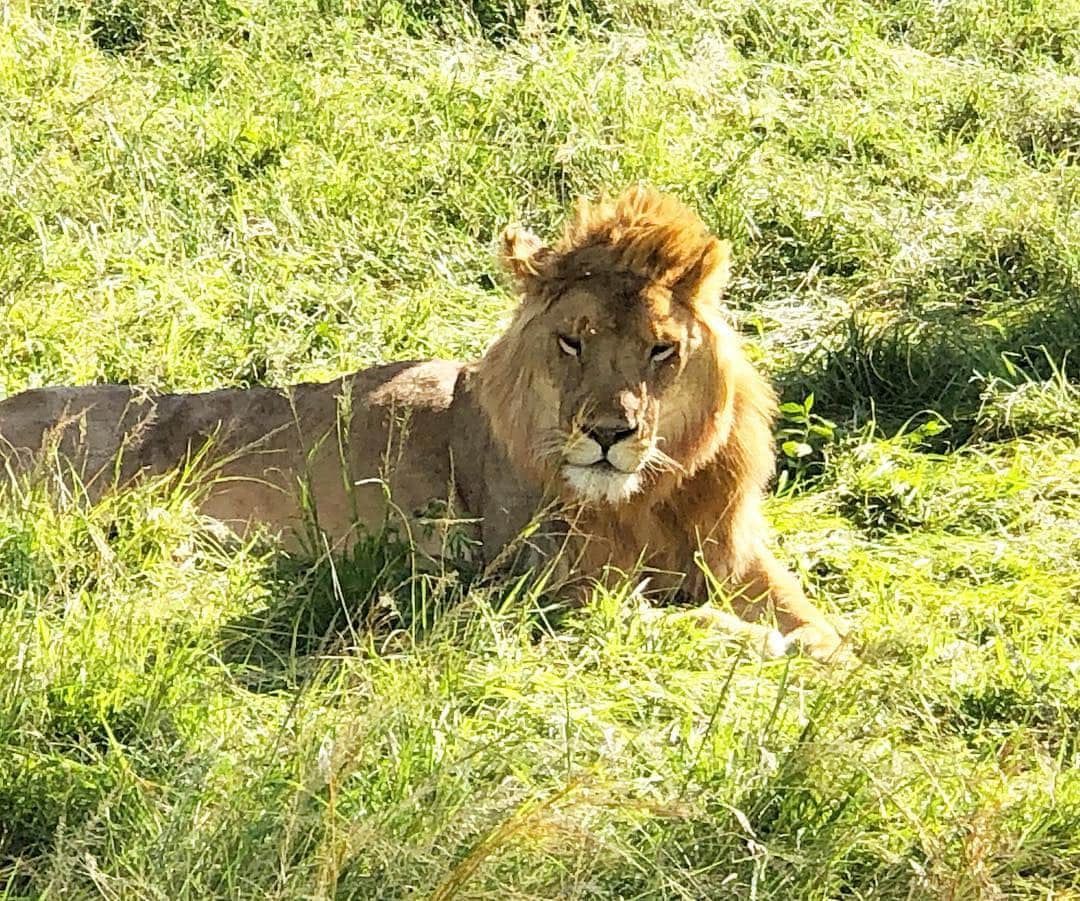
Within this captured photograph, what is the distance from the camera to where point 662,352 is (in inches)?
191

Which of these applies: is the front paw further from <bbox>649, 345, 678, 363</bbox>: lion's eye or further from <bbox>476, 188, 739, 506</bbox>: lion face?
<bbox>649, 345, 678, 363</bbox>: lion's eye

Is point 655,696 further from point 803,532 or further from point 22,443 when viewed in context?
point 22,443

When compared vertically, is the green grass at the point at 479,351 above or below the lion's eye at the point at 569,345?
below

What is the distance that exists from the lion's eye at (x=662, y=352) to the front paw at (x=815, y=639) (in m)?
0.86

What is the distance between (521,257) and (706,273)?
55 cm

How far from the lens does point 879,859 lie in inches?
136

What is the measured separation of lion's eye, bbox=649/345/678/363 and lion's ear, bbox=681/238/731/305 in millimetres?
224

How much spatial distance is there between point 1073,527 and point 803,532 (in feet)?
2.92

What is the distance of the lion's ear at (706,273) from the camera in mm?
4996

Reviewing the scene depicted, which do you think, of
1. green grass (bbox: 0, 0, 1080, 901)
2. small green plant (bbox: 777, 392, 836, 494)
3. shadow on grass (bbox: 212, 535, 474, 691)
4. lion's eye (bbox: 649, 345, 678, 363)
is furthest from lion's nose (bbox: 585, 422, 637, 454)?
small green plant (bbox: 777, 392, 836, 494)

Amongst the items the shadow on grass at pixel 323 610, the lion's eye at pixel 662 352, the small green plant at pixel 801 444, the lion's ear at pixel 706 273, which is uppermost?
the lion's ear at pixel 706 273

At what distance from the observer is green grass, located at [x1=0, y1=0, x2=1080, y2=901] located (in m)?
3.38

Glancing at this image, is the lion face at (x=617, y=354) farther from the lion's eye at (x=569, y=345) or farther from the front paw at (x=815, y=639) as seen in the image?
the front paw at (x=815, y=639)

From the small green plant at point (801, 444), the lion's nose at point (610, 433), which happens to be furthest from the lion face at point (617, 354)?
the small green plant at point (801, 444)
